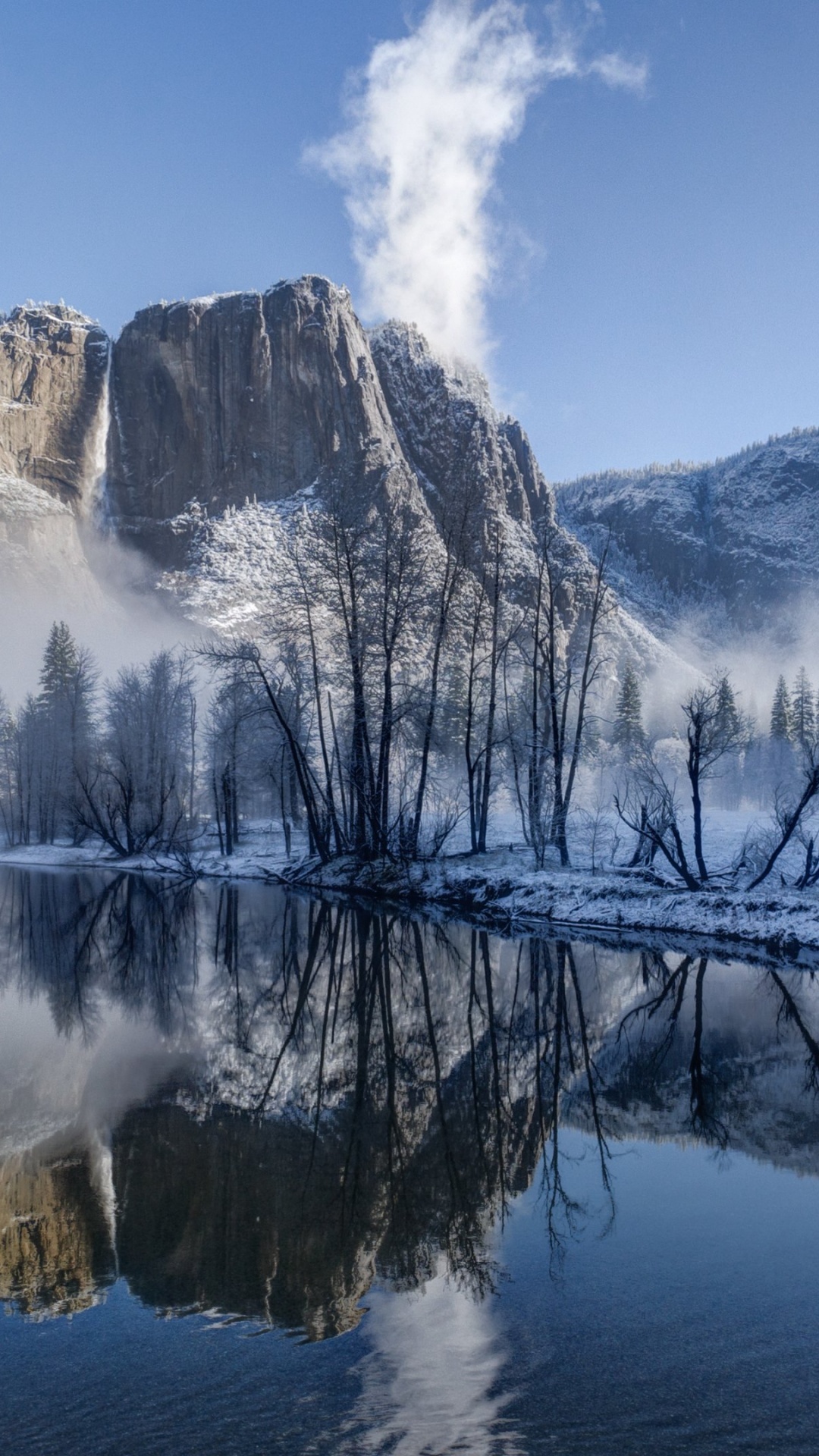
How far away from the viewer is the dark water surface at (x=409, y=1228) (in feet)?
12.5

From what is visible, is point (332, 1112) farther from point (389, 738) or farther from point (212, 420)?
point (212, 420)

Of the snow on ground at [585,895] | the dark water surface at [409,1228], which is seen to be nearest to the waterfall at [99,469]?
the snow on ground at [585,895]

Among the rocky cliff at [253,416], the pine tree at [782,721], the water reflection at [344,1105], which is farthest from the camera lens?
the rocky cliff at [253,416]

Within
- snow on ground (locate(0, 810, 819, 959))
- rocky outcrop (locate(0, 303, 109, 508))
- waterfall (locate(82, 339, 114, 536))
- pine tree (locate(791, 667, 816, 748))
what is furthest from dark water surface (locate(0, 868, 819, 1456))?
rocky outcrop (locate(0, 303, 109, 508))

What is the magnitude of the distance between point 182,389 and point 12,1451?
585 ft

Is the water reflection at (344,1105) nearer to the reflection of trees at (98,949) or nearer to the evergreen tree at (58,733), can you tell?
the reflection of trees at (98,949)

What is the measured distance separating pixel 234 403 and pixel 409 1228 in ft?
570

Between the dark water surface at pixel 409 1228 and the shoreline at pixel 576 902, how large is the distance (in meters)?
6.27

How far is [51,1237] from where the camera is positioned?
5.50m

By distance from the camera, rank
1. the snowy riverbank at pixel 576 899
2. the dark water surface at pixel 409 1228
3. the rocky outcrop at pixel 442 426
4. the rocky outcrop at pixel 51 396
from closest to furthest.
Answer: the dark water surface at pixel 409 1228 < the snowy riverbank at pixel 576 899 < the rocky outcrop at pixel 51 396 < the rocky outcrop at pixel 442 426

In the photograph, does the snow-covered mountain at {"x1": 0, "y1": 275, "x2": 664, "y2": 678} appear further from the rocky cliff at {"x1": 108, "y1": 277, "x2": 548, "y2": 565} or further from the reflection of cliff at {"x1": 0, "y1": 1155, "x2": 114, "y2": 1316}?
the reflection of cliff at {"x1": 0, "y1": 1155, "x2": 114, "y2": 1316}

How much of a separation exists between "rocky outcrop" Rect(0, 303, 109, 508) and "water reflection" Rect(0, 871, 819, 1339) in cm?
15860

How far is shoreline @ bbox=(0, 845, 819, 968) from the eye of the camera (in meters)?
18.5

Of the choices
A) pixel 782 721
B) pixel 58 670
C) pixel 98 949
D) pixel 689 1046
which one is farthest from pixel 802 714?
pixel 689 1046
